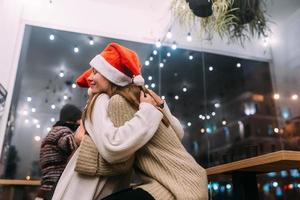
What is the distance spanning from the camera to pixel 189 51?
12.1 feet

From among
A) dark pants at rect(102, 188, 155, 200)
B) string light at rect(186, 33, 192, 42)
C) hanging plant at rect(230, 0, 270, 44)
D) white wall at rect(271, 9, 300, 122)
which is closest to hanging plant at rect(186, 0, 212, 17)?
hanging plant at rect(230, 0, 270, 44)

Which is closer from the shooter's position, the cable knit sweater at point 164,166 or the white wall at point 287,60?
the cable knit sweater at point 164,166

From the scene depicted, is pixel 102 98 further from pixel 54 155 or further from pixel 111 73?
pixel 54 155

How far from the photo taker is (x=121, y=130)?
116 cm

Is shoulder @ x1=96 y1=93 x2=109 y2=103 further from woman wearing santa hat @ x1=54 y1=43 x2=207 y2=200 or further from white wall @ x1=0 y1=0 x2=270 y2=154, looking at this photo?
white wall @ x1=0 y1=0 x2=270 y2=154

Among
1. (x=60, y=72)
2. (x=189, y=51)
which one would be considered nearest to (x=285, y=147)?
(x=189, y=51)

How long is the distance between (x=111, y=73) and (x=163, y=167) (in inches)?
18.5

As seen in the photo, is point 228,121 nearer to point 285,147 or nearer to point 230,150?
point 230,150

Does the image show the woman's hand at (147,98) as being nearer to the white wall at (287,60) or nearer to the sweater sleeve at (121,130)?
the sweater sleeve at (121,130)

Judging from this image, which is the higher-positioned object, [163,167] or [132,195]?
[163,167]

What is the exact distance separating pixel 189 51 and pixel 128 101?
2499 millimetres

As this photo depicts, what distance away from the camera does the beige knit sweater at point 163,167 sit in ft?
3.67

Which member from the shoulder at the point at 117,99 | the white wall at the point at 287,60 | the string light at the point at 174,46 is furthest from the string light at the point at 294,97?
the string light at the point at 174,46

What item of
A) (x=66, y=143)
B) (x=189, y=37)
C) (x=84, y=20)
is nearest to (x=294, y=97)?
(x=66, y=143)
